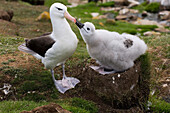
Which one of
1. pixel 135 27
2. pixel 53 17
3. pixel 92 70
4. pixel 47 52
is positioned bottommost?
pixel 135 27

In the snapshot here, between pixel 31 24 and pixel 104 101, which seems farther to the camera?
pixel 31 24

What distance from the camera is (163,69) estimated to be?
693cm

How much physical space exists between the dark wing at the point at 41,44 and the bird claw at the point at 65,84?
939 millimetres

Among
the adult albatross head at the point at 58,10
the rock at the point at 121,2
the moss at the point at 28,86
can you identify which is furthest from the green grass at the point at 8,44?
the rock at the point at 121,2

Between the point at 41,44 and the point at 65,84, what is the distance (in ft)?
4.09

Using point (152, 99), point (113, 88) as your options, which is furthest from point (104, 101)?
point (152, 99)

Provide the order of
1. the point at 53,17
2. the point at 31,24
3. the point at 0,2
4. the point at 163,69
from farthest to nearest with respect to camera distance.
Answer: the point at 0,2, the point at 31,24, the point at 163,69, the point at 53,17

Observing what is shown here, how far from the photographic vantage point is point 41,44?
5328 millimetres

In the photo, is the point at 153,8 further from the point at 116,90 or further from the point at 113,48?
the point at 116,90

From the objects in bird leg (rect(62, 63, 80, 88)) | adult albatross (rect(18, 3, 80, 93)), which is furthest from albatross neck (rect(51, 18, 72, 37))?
bird leg (rect(62, 63, 80, 88))

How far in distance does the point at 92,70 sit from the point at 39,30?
22.6ft

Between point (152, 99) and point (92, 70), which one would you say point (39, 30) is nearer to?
point (92, 70)

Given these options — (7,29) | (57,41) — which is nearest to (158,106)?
(57,41)

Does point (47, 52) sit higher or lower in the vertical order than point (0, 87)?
higher
